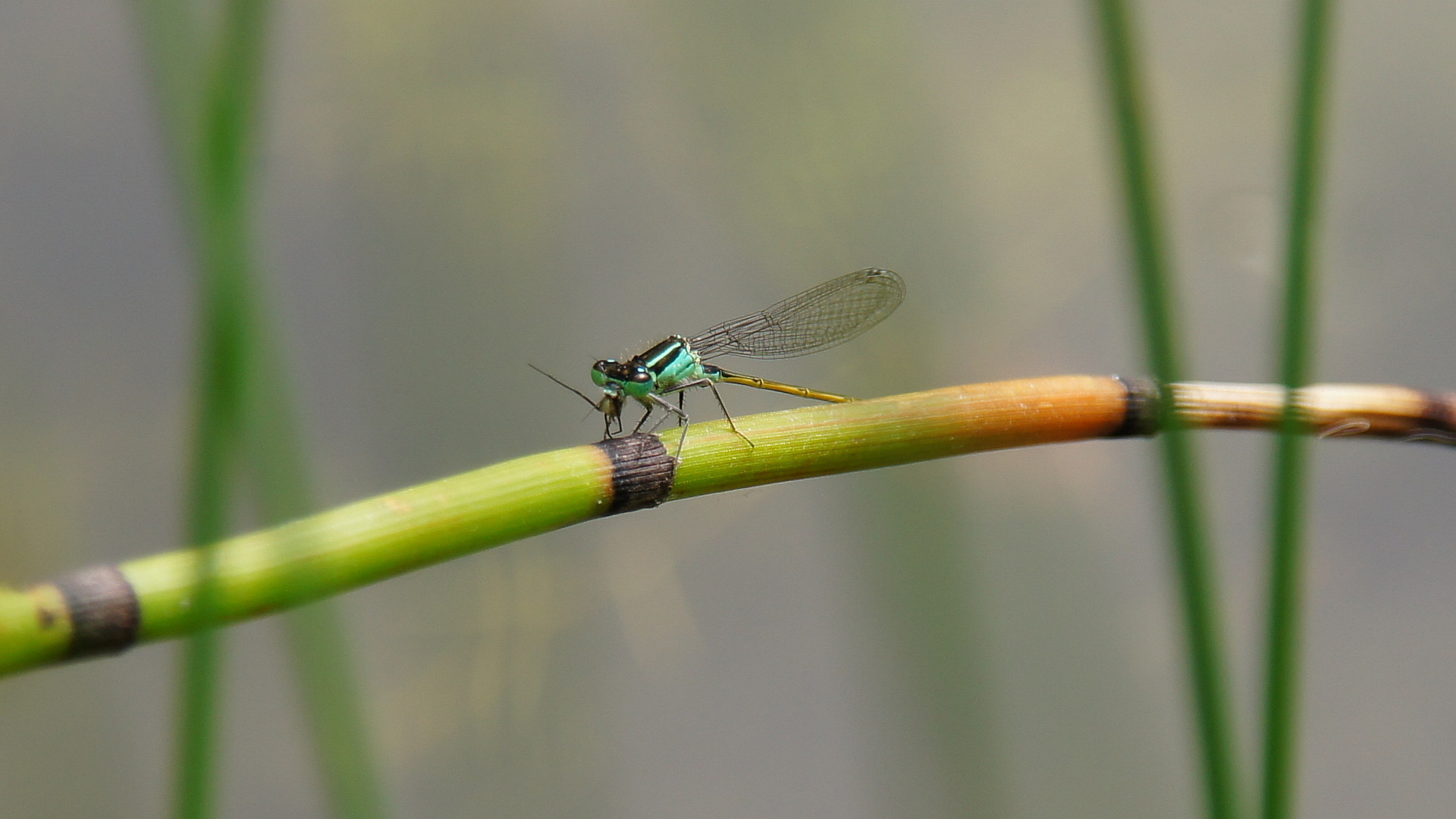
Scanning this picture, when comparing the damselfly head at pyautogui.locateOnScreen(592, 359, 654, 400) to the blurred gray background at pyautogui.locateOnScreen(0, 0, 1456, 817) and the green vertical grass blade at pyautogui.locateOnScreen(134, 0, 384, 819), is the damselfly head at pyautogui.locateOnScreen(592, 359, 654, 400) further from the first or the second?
the green vertical grass blade at pyautogui.locateOnScreen(134, 0, 384, 819)

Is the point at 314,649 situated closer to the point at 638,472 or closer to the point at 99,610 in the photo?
the point at 99,610

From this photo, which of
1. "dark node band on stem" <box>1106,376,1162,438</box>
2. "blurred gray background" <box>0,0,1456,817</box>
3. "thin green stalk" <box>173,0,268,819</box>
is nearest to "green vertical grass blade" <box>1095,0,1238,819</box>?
"thin green stalk" <box>173,0,268,819</box>

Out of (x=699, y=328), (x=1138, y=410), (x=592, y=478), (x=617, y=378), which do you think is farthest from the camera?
(x=699, y=328)

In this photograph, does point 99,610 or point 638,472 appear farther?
point 638,472

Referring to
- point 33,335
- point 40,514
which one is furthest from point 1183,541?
point 33,335

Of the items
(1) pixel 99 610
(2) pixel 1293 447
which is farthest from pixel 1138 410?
(1) pixel 99 610

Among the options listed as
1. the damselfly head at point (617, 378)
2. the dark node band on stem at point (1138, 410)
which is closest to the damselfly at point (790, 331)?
the damselfly head at point (617, 378)

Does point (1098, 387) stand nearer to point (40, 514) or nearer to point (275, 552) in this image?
point (275, 552)
